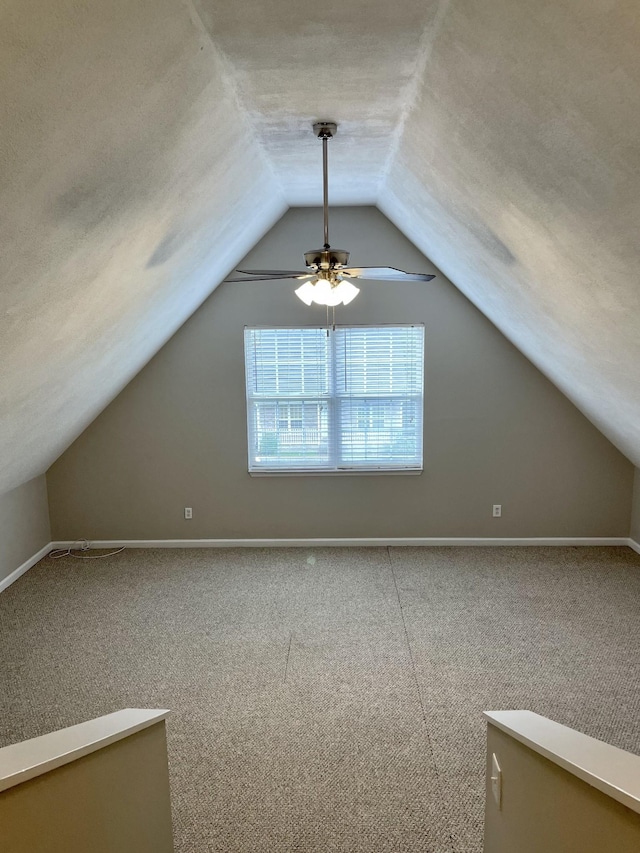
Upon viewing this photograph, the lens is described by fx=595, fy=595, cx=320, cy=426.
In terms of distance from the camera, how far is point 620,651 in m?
3.77

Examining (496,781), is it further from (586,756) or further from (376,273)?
(376,273)

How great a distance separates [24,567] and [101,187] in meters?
3.99

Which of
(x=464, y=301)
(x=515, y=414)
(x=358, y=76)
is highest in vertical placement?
(x=358, y=76)

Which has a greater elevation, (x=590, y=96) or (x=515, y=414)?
(x=590, y=96)

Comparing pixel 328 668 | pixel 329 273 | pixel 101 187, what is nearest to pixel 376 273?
pixel 329 273

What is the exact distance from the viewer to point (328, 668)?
3.64m

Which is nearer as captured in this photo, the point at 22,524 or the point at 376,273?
the point at 376,273

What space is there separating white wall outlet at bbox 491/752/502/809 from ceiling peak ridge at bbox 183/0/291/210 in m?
2.47

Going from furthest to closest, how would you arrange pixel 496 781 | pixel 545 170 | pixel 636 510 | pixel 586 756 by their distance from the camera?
pixel 636 510
pixel 545 170
pixel 496 781
pixel 586 756

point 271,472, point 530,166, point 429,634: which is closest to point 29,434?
point 271,472

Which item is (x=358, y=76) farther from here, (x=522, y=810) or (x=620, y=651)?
(x=620, y=651)

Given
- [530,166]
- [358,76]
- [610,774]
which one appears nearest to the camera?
[610,774]

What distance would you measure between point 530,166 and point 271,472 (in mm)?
3776

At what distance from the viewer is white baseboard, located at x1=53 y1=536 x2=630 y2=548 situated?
5.46 metres
